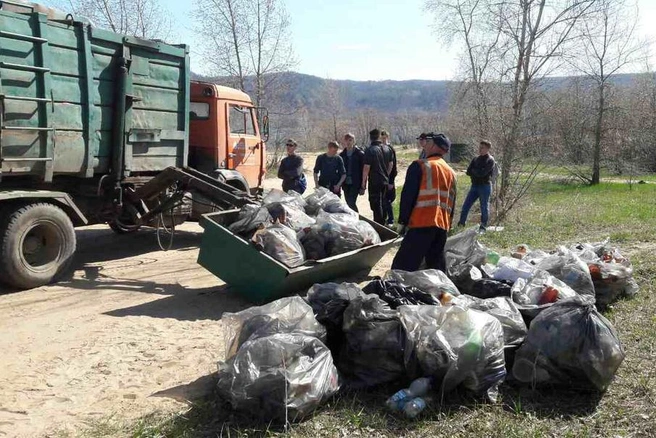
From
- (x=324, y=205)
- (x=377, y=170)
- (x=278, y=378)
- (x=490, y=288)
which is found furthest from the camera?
(x=377, y=170)

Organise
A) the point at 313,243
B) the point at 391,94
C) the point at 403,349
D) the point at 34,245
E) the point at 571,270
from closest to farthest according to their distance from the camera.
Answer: the point at 403,349
the point at 571,270
the point at 313,243
the point at 34,245
the point at 391,94

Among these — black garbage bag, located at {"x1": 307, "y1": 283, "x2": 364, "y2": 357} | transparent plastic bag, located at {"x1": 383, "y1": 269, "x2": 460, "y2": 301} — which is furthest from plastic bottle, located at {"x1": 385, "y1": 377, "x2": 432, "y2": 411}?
transparent plastic bag, located at {"x1": 383, "y1": 269, "x2": 460, "y2": 301}

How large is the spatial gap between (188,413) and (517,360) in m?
2.09

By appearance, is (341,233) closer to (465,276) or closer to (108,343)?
(465,276)

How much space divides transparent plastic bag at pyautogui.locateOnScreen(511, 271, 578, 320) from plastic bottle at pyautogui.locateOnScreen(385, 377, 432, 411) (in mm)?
1228

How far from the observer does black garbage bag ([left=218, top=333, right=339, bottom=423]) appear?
3.21 metres

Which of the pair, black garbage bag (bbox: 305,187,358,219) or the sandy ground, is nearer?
the sandy ground

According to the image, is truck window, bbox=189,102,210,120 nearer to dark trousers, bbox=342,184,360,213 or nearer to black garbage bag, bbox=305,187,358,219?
dark trousers, bbox=342,184,360,213

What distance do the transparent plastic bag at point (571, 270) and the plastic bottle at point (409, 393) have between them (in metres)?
2.35

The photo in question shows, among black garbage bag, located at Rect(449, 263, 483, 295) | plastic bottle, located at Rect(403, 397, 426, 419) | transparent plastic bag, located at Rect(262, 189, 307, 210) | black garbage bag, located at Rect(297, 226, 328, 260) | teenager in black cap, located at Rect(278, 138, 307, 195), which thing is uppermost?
teenager in black cap, located at Rect(278, 138, 307, 195)

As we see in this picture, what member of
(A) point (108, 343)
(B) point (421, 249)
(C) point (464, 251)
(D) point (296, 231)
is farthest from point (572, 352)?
(A) point (108, 343)

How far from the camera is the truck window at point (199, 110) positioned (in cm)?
857

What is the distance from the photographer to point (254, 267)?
5277 mm

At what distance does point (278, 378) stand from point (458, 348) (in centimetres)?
110
